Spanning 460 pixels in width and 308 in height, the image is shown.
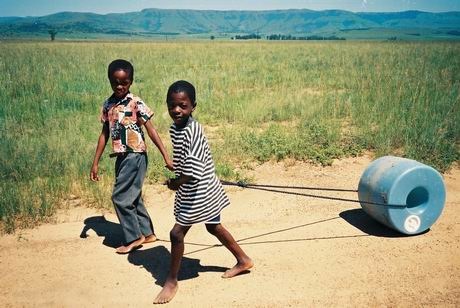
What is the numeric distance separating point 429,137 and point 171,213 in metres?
4.85

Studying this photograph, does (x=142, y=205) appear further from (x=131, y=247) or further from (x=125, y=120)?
(x=125, y=120)

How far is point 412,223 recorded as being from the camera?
3.85m

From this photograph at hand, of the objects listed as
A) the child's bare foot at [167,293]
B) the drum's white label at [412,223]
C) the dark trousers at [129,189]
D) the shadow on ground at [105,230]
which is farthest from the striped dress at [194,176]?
the drum's white label at [412,223]

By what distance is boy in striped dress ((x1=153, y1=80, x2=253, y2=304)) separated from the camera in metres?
2.75

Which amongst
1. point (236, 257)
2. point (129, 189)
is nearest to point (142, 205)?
point (129, 189)

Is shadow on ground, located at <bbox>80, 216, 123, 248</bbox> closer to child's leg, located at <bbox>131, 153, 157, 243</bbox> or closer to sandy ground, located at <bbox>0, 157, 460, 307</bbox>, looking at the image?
sandy ground, located at <bbox>0, 157, 460, 307</bbox>

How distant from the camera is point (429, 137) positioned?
660 cm

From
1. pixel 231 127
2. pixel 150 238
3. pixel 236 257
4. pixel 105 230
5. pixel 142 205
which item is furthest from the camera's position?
pixel 231 127

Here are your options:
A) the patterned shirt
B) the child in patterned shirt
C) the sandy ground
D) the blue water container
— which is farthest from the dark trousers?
the blue water container

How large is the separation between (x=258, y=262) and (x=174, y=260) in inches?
35.9

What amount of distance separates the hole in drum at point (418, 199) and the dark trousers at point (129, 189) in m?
2.84

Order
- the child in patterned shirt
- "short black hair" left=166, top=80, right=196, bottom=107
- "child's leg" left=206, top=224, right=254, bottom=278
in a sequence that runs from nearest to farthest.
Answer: "short black hair" left=166, top=80, right=196, bottom=107, "child's leg" left=206, top=224, right=254, bottom=278, the child in patterned shirt

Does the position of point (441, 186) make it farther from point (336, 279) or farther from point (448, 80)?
point (448, 80)

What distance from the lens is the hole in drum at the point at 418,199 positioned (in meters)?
3.87
